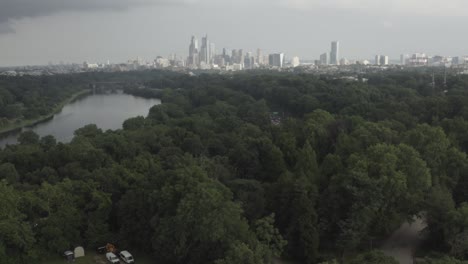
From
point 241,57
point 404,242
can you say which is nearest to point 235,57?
point 241,57

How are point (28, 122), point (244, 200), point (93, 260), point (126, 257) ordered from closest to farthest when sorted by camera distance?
point (126, 257) < point (93, 260) < point (244, 200) < point (28, 122)

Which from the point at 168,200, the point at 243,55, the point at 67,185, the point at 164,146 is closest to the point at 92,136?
the point at 164,146

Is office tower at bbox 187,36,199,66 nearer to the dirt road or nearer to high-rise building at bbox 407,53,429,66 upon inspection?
high-rise building at bbox 407,53,429,66

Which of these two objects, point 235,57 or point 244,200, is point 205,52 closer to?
point 235,57

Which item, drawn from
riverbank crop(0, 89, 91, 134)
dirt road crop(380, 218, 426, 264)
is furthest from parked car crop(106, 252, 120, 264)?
riverbank crop(0, 89, 91, 134)

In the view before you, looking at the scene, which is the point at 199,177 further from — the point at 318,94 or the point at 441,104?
the point at 318,94

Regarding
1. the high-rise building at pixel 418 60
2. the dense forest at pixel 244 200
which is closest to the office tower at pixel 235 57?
the high-rise building at pixel 418 60
